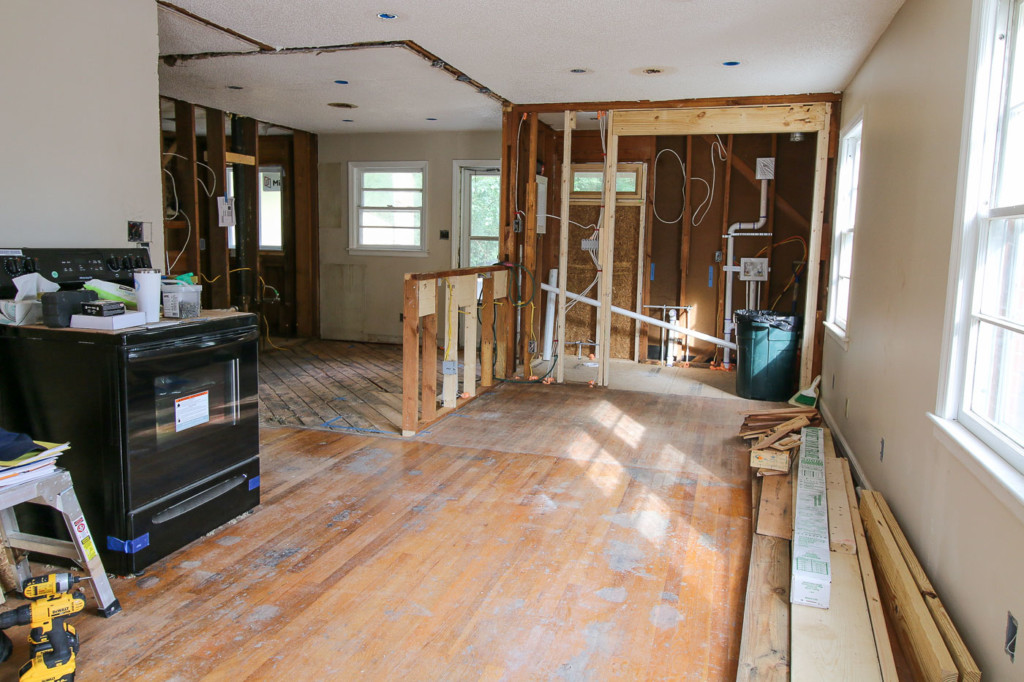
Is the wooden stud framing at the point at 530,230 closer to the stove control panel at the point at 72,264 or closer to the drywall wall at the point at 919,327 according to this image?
the drywall wall at the point at 919,327

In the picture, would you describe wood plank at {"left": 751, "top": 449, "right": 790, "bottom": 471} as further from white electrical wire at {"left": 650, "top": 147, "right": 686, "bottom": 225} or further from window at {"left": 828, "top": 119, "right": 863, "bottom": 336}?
white electrical wire at {"left": 650, "top": 147, "right": 686, "bottom": 225}

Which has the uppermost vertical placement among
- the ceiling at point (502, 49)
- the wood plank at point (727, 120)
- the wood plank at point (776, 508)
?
the ceiling at point (502, 49)

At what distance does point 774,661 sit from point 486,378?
4.25 meters

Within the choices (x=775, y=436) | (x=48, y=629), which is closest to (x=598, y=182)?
(x=775, y=436)

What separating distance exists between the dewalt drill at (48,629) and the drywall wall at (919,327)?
2.48m

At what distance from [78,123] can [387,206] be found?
533 centimetres

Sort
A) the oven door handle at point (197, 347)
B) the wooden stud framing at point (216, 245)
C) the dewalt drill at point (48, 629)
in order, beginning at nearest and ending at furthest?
the dewalt drill at point (48, 629) → the oven door handle at point (197, 347) → the wooden stud framing at point (216, 245)

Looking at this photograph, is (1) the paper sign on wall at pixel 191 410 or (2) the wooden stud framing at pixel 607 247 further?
(2) the wooden stud framing at pixel 607 247

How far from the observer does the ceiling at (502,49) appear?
3.88 meters

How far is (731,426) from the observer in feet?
17.0

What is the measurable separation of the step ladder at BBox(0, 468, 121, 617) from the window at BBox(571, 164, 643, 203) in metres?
6.15

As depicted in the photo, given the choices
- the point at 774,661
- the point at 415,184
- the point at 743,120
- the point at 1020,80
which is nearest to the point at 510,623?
the point at 774,661

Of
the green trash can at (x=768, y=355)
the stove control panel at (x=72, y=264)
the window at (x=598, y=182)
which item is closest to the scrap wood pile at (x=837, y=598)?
the green trash can at (x=768, y=355)

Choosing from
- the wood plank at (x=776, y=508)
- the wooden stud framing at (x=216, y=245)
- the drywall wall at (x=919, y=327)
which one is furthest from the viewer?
the wooden stud framing at (x=216, y=245)
